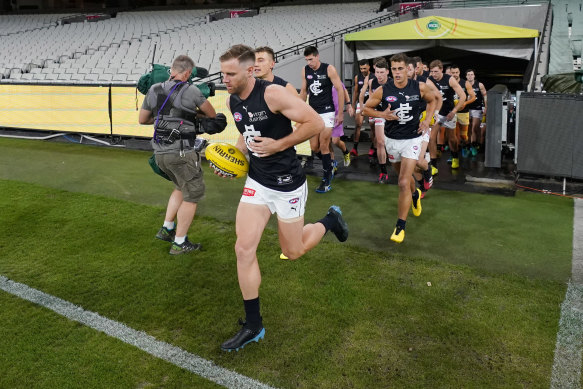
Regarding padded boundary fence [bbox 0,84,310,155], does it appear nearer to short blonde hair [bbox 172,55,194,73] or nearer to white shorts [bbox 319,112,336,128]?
white shorts [bbox 319,112,336,128]

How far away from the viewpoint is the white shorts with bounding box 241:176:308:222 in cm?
364

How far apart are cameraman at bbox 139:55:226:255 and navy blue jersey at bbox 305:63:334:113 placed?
135 inches

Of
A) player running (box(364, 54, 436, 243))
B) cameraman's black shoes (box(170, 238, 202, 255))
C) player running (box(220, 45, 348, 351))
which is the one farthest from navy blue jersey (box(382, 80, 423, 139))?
cameraman's black shoes (box(170, 238, 202, 255))

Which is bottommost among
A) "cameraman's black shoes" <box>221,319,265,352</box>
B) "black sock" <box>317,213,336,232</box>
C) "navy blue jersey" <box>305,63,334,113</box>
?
"cameraman's black shoes" <box>221,319,265,352</box>

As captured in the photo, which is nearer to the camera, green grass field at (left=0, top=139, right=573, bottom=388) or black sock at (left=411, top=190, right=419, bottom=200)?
green grass field at (left=0, top=139, right=573, bottom=388)

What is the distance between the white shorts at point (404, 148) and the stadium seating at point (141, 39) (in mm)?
14003

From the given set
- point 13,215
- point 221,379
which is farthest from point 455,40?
point 221,379

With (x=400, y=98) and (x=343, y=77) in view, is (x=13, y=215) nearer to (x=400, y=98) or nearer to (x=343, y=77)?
(x=400, y=98)

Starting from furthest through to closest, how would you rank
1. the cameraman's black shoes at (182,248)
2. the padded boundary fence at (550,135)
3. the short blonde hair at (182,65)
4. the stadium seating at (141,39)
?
1. the stadium seating at (141,39)
2. the padded boundary fence at (550,135)
3. the cameraman's black shoes at (182,248)
4. the short blonde hair at (182,65)

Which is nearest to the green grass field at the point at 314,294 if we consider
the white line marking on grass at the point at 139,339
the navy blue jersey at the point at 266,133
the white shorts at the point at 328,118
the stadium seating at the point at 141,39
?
the white line marking on grass at the point at 139,339

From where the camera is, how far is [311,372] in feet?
10.7

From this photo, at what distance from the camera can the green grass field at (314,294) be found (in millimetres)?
3318

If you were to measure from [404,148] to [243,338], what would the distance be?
3.30 m

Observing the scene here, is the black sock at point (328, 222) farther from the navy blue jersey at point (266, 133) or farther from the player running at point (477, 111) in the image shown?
the player running at point (477, 111)
